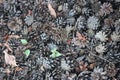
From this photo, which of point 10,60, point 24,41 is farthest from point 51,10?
point 10,60

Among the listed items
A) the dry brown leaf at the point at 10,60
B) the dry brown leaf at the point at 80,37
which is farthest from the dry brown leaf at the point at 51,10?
the dry brown leaf at the point at 10,60

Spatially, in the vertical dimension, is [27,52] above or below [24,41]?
below

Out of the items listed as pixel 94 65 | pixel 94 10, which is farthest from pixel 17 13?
pixel 94 65

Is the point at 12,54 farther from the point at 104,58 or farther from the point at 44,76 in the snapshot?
the point at 104,58

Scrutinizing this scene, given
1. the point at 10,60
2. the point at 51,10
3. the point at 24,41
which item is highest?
A: the point at 51,10

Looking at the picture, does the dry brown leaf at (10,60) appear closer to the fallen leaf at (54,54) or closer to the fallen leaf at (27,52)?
the fallen leaf at (27,52)

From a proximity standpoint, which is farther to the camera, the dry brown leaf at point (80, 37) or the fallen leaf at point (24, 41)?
the fallen leaf at point (24, 41)

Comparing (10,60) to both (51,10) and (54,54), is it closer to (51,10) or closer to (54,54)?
(54,54)

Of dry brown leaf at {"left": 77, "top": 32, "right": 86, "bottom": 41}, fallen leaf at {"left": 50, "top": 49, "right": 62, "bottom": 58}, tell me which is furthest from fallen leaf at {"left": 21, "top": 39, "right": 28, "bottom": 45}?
dry brown leaf at {"left": 77, "top": 32, "right": 86, "bottom": 41}

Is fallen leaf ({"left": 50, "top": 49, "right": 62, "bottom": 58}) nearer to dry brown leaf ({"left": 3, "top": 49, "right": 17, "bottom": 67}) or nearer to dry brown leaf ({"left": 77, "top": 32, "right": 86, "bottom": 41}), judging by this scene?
dry brown leaf ({"left": 77, "top": 32, "right": 86, "bottom": 41})

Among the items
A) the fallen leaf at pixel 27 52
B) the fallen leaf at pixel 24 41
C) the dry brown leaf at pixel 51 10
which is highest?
the dry brown leaf at pixel 51 10

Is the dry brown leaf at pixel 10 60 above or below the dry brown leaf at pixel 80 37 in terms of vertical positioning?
below
